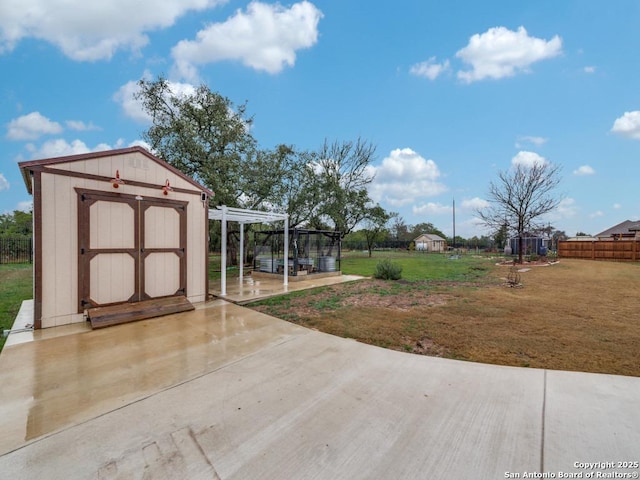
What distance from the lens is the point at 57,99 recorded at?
1014 centimetres

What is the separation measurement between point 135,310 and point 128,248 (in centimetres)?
114

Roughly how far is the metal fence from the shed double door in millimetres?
16248

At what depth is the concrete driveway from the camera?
5.47 feet

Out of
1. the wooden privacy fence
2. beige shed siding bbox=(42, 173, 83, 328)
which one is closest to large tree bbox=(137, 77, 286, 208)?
beige shed siding bbox=(42, 173, 83, 328)

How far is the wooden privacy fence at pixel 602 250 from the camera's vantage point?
682 inches

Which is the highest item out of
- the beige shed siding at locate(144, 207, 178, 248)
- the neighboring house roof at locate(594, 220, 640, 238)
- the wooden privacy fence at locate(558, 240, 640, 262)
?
the neighboring house roof at locate(594, 220, 640, 238)

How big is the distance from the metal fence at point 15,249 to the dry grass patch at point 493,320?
18.3 metres

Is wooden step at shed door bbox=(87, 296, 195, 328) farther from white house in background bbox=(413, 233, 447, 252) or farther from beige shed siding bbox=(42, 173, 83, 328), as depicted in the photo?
white house in background bbox=(413, 233, 447, 252)

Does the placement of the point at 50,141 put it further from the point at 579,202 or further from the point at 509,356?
the point at 579,202

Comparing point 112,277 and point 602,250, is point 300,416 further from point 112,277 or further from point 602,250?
point 602,250

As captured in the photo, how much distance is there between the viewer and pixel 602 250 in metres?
18.3

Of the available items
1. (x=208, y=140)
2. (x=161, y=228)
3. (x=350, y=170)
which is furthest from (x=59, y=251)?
(x=350, y=170)

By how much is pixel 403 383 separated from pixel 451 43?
37.9ft

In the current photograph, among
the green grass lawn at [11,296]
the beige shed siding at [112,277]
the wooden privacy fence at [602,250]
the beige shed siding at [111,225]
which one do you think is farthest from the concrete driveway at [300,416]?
the wooden privacy fence at [602,250]
